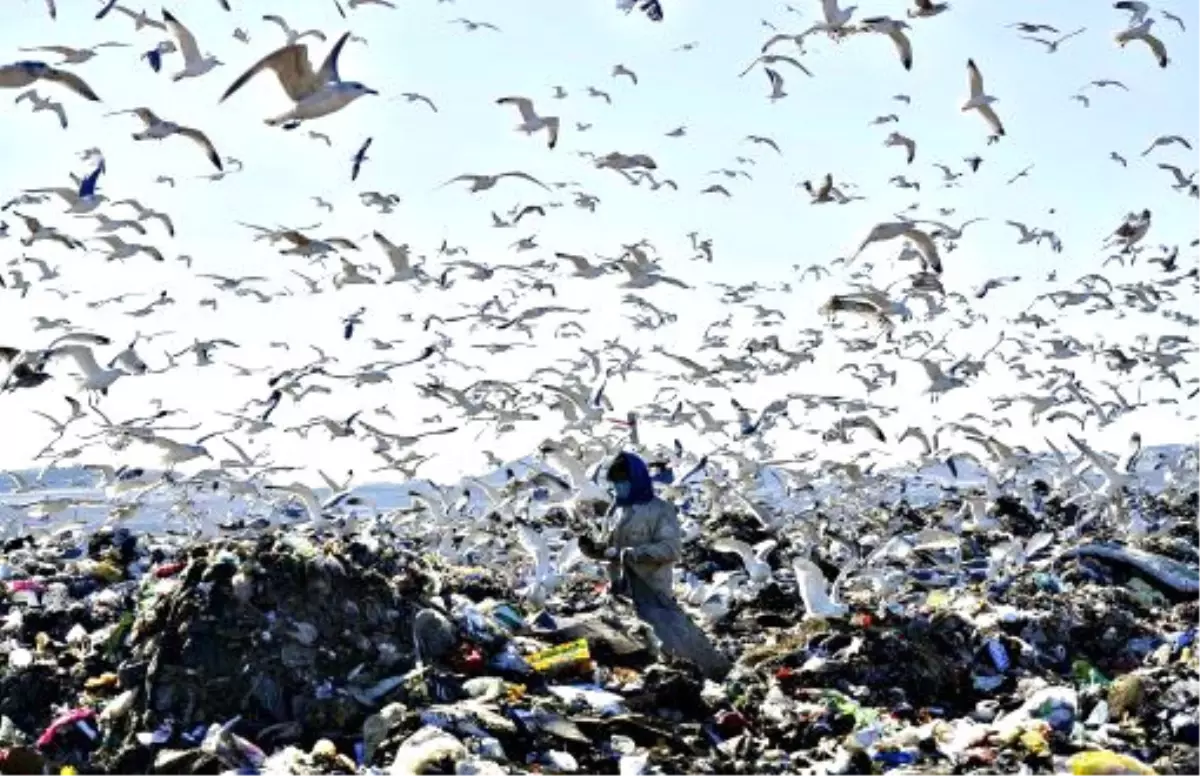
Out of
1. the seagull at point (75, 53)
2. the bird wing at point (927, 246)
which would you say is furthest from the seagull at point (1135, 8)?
the seagull at point (75, 53)

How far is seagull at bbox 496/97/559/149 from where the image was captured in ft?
39.6

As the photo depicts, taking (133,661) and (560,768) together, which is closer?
(560,768)

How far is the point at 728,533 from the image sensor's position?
16.1 metres

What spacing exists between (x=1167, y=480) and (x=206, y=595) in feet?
82.8

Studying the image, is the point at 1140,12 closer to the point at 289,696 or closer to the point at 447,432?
the point at 447,432

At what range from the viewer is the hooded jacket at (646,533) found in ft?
25.5

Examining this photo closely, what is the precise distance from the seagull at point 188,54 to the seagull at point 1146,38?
8014 millimetres

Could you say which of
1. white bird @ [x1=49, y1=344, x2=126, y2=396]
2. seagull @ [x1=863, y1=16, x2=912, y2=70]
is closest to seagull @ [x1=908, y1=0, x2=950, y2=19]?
seagull @ [x1=863, y1=16, x2=912, y2=70]

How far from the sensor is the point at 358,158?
9789 mm

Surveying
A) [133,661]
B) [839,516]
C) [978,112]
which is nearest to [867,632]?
[133,661]

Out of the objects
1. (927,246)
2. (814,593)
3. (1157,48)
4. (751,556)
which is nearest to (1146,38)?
(1157,48)

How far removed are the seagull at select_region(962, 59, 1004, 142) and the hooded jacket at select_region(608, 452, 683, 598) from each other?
17.7ft

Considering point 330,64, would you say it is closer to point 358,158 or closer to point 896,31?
point 358,158

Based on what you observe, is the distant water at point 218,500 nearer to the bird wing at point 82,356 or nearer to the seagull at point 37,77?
the bird wing at point 82,356
